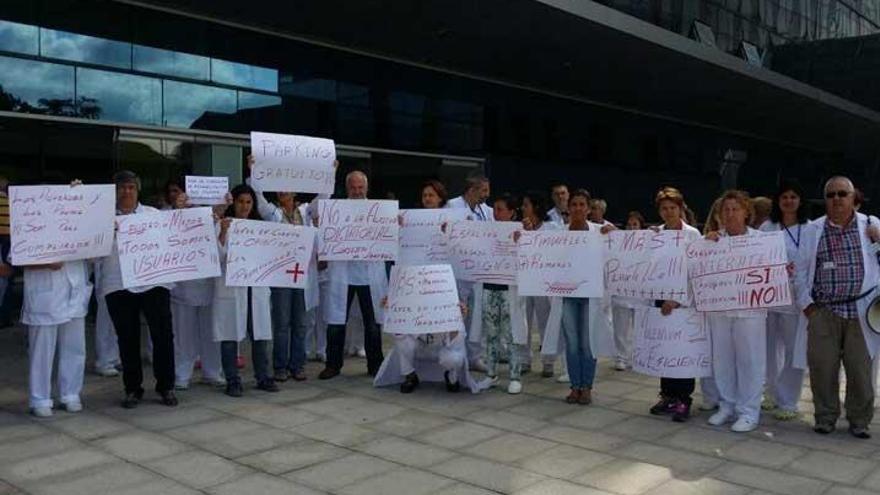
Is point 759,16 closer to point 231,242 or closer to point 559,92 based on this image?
point 559,92

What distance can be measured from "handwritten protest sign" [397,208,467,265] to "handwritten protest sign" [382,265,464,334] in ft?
2.16

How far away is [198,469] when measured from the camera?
4.87 metres

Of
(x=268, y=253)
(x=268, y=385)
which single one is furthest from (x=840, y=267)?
(x=268, y=385)

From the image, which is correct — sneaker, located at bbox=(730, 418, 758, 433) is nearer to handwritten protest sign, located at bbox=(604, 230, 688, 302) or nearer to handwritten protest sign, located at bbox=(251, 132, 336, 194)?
handwritten protest sign, located at bbox=(604, 230, 688, 302)

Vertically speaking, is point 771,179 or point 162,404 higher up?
point 771,179

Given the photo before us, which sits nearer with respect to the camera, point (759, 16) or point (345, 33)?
point (345, 33)

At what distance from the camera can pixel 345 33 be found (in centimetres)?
1352

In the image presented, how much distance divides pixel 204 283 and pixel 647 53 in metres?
11.4

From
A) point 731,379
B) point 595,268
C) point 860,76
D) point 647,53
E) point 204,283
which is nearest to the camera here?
point 731,379

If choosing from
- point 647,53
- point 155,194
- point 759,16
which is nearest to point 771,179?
point 759,16

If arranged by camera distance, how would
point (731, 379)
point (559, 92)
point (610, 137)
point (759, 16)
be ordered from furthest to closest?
point (759, 16), point (610, 137), point (559, 92), point (731, 379)

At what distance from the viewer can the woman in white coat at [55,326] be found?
19.8 ft

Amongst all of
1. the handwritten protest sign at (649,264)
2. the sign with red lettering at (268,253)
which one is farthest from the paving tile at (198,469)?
the handwritten protest sign at (649,264)

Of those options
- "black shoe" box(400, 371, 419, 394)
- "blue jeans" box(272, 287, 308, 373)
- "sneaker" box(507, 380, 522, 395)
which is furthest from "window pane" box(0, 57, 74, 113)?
"sneaker" box(507, 380, 522, 395)
